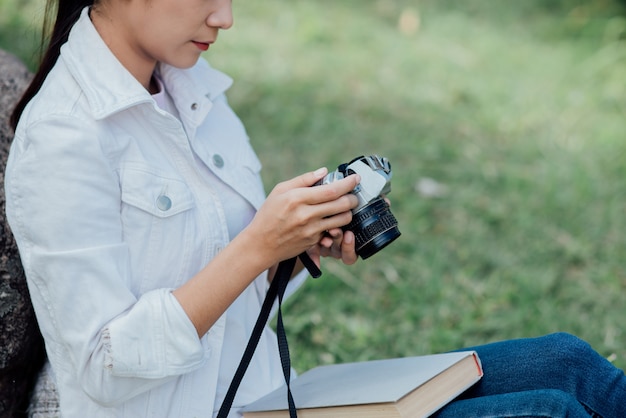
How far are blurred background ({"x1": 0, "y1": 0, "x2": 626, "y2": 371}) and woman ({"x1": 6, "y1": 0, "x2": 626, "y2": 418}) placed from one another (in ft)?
1.33

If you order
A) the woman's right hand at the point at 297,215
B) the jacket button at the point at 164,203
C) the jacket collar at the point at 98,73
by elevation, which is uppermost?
the jacket collar at the point at 98,73

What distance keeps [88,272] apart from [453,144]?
2719 millimetres

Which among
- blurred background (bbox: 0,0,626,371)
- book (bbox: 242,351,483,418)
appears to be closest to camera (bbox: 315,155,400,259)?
book (bbox: 242,351,483,418)

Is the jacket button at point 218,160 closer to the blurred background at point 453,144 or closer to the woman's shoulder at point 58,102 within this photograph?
the woman's shoulder at point 58,102

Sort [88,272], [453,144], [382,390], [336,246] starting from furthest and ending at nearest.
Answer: [453,144], [336,246], [382,390], [88,272]

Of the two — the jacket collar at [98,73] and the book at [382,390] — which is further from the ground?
the jacket collar at [98,73]

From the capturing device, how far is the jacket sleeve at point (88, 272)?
4.44 feet

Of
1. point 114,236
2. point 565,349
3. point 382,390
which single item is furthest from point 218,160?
point 565,349

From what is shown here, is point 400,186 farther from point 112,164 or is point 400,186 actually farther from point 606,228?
point 112,164

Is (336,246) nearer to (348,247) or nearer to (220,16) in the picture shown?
(348,247)

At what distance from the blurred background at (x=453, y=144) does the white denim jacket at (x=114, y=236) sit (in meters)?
0.44

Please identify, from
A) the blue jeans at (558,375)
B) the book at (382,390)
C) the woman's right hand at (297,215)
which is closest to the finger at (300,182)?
the woman's right hand at (297,215)

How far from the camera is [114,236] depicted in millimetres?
1407

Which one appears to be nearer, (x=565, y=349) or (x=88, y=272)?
(x=88, y=272)
